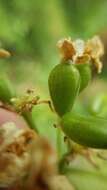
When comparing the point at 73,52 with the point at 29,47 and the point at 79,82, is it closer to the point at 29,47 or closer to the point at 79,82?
the point at 79,82

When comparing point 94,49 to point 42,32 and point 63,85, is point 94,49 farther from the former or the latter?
point 42,32

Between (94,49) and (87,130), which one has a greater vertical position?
(94,49)

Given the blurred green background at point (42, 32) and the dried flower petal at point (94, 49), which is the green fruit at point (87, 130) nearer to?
the dried flower petal at point (94, 49)

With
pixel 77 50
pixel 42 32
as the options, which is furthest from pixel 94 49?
pixel 42 32

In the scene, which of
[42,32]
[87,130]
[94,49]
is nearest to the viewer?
[87,130]

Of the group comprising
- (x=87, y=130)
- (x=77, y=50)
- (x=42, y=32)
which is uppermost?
(x=42, y=32)

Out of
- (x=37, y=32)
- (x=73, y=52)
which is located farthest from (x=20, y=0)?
(x=73, y=52)

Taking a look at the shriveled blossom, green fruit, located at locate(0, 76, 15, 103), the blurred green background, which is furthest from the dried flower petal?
the blurred green background

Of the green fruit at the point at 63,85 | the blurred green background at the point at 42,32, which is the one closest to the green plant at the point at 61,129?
the green fruit at the point at 63,85
